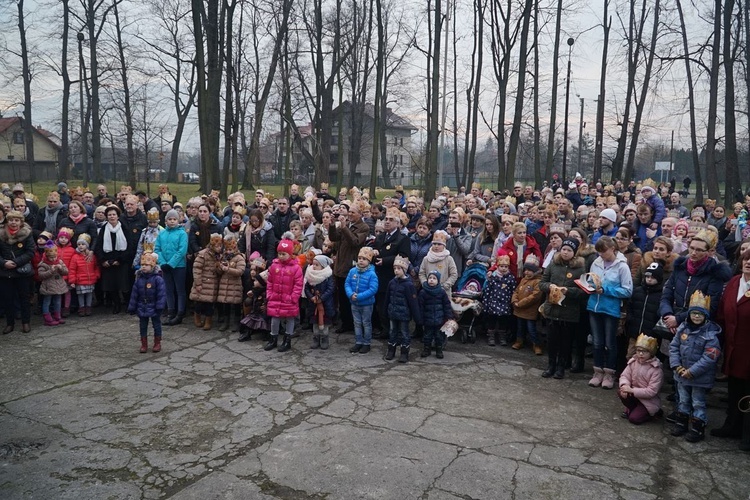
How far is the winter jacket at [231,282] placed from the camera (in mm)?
9242

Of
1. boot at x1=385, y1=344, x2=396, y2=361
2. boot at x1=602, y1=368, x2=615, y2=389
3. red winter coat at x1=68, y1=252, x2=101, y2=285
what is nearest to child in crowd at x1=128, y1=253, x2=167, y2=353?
red winter coat at x1=68, y1=252, x2=101, y2=285

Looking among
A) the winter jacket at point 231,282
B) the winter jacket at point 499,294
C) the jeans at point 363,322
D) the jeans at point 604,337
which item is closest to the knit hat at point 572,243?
the jeans at point 604,337

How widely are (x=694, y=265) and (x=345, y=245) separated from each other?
16.4ft

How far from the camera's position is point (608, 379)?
693cm

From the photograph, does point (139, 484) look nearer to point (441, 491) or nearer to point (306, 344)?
point (441, 491)

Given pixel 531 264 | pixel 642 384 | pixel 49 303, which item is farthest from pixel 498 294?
pixel 49 303

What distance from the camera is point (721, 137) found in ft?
78.9

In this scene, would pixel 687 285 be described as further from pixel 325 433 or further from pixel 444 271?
pixel 325 433

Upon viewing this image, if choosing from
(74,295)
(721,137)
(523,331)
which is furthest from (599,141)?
(74,295)

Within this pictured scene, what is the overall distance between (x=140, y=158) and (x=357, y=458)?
2997cm

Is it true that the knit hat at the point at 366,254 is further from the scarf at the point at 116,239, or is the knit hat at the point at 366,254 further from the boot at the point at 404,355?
the scarf at the point at 116,239

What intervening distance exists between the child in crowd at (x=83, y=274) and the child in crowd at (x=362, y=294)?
4961 millimetres

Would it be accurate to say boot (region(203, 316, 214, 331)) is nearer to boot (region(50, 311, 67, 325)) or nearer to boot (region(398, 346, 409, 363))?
boot (region(50, 311, 67, 325))

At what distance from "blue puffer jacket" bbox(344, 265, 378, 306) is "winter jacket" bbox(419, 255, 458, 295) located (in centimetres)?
72
